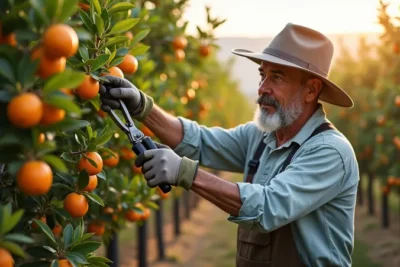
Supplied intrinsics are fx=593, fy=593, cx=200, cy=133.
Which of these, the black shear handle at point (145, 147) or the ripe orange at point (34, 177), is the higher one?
the ripe orange at point (34, 177)

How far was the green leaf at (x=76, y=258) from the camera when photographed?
6.70 feet

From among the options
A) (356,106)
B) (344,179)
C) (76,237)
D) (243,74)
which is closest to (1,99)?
(76,237)

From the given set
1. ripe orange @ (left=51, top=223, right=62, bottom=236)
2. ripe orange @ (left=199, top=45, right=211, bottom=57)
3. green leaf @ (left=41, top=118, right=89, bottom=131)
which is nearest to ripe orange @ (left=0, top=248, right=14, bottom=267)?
green leaf @ (left=41, top=118, right=89, bottom=131)

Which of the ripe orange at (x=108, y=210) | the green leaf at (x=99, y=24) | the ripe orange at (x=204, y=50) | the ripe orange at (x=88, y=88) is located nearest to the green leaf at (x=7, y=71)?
the ripe orange at (x=88, y=88)

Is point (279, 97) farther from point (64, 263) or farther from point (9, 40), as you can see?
point (9, 40)

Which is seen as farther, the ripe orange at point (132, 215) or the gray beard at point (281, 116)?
the ripe orange at point (132, 215)

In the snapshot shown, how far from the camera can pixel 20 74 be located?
1513mm

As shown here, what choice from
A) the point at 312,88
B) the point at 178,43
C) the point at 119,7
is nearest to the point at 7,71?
the point at 119,7

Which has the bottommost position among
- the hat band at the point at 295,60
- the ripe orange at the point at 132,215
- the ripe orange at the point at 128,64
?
the ripe orange at the point at 132,215

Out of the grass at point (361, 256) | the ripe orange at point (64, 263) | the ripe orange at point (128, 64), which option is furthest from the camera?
the grass at point (361, 256)

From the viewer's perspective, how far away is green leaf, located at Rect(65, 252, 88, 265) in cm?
204

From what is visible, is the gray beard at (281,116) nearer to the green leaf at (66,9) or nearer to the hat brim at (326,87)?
the hat brim at (326,87)

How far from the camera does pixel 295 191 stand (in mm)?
2791

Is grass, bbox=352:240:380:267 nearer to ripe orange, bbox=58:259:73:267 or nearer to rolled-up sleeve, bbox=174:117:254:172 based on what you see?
rolled-up sleeve, bbox=174:117:254:172
